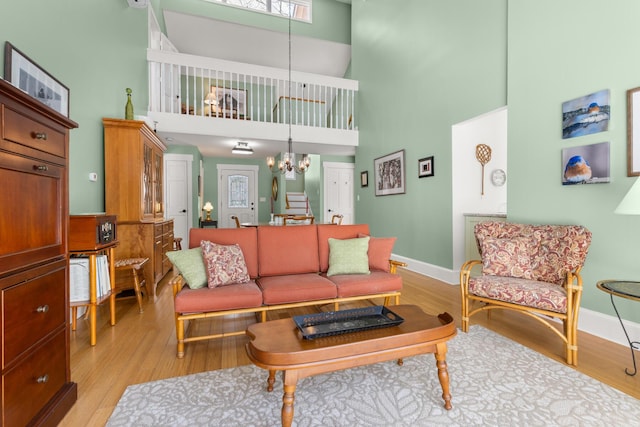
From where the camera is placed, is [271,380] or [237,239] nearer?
[271,380]

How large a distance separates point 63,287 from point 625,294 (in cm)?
313

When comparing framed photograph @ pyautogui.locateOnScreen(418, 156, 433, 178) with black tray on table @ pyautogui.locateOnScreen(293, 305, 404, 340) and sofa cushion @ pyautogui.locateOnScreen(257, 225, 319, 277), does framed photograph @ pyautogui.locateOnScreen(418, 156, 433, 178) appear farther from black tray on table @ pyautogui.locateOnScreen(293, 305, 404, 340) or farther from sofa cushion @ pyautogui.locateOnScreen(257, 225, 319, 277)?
black tray on table @ pyautogui.locateOnScreen(293, 305, 404, 340)

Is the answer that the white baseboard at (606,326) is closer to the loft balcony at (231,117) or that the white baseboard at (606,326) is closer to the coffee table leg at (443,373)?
the coffee table leg at (443,373)

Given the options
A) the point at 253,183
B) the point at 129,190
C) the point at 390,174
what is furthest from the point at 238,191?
the point at 129,190

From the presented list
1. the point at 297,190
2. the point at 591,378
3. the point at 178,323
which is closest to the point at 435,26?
the point at 591,378

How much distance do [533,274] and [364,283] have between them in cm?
146

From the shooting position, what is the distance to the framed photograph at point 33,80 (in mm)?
2006

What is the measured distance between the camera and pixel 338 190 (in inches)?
291

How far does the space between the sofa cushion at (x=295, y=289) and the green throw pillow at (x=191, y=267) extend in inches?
18.8

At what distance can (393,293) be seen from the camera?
2750 mm

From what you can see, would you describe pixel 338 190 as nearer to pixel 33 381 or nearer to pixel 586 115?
pixel 586 115

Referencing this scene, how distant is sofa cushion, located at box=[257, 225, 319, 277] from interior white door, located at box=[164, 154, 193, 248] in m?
4.35

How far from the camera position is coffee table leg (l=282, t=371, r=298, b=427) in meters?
1.29

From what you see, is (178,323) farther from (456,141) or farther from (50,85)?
(456,141)
